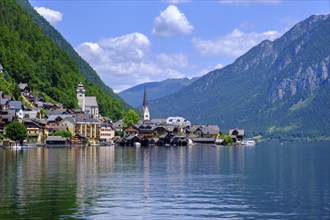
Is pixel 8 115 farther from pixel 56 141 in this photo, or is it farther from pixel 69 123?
pixel 69 123

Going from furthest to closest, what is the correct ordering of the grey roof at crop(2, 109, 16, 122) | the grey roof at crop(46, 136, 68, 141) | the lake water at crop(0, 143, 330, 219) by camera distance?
the grey roof at crop(46, 136, 68, 141) < the grey roof at crop(2, 109, 16, 122) < the lake water at crop(0, 143, 330, 219)

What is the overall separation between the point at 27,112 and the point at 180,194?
134 meters

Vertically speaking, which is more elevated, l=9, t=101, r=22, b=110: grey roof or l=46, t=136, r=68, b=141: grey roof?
l=9, t=101, r=22, b=110: grey roof

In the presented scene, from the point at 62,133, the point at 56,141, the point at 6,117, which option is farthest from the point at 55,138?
the point at 6,117

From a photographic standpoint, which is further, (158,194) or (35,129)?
(35,129)

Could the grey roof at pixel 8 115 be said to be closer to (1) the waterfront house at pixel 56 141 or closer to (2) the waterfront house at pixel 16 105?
(2) the waterfront house at pixel 16 105

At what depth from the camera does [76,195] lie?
51.1 metres

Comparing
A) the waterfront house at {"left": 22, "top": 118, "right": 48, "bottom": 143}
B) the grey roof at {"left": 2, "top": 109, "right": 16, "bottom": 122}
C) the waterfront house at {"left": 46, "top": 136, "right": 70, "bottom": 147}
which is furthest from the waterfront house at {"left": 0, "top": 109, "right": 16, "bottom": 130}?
the waterfront house at {"left": 46, "top": 136, "right": 70, "bottom": 147}

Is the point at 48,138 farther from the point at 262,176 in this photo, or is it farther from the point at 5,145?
the point at 262,176

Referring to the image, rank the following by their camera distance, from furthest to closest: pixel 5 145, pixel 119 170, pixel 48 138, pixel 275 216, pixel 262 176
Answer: pixel 48 138 → pixel 5 145 → pixel 119 170 → pixel 262 176 → pixel 275 216

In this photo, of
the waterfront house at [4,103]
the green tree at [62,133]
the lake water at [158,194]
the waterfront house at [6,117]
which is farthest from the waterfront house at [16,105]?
the lake water at [158,194]

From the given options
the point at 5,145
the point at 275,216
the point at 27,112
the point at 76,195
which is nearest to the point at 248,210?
the point at 275,216

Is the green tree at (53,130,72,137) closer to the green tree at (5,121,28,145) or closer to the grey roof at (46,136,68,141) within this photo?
the grey roof at (46,136,68,141)

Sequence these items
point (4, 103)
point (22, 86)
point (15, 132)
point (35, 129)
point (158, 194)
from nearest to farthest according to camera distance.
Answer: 1. point (158, 194)
2. point (15, 132)
3. point (4, 103)
4. point (35, 129)
5. point (22, 86)
